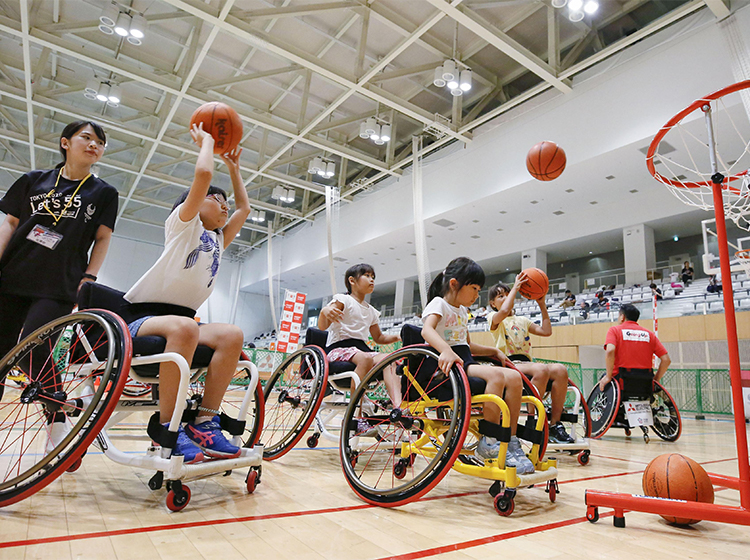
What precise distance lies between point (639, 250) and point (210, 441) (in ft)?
42.6

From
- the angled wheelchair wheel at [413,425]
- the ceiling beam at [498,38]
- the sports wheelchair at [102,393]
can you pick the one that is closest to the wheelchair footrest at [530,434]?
the angled wheelchair wheel at [413,425]

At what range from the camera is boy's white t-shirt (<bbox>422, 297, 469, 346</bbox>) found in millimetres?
2006

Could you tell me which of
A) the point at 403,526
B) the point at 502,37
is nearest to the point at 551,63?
A: the point at 502,37

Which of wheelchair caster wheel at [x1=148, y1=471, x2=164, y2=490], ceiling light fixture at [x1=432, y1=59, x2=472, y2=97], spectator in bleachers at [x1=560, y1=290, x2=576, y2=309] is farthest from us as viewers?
spectator in bleachers at [x1=560, y1=290, x2=576, y2=309]

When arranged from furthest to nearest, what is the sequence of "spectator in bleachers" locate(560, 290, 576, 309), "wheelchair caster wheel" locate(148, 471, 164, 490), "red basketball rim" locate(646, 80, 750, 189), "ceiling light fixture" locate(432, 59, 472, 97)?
"spectator in bleachers" locate(560, 290, 576, 309) < "ceiling light fixture" locate(432, 59, 472, 97) < "red basketball rim" locate(646, 80, 750, 189) < "wheelchair caster wheel" locate(148, 471, 164, 490)

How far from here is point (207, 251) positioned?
5.64 feet

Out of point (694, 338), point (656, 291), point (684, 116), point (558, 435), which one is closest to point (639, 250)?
Answer: point (656, 291)

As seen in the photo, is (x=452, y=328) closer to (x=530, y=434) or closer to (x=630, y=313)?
(x=530, y=434)

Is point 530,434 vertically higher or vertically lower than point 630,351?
lower

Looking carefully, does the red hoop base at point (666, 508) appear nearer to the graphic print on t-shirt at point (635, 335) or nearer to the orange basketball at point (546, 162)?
the graphic print on t-shirt at point (635, 335)

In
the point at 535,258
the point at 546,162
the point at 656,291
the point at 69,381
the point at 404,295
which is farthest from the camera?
the point at 404,295

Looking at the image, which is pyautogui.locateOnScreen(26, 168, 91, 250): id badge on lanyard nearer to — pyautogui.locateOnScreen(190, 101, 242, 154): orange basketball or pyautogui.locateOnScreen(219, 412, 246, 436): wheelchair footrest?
pyautogui.locateOnScreen(190, 101, 242, 154): orange basketball

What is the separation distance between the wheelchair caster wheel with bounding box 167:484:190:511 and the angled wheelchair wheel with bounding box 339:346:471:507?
22.9 inches

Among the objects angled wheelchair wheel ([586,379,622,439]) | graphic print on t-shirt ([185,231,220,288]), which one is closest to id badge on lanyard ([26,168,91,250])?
graphic print on t-shirt ([185,231,220,288])
